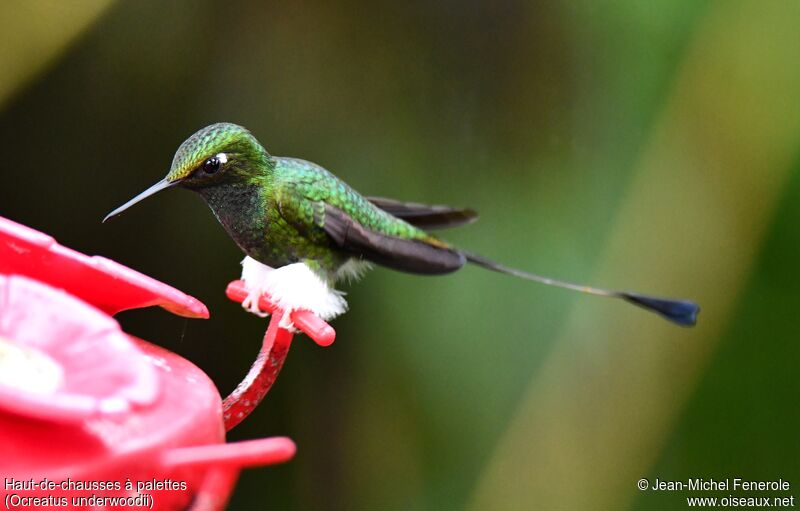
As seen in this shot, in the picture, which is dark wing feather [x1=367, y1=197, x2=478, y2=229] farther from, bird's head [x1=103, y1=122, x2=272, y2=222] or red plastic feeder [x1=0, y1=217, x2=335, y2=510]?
red plastic feeder [x1=0, y1=217, x2=335, y2=510]

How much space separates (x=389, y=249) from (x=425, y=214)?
360 millimetres

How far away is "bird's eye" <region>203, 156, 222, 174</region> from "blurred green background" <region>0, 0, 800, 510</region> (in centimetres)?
109

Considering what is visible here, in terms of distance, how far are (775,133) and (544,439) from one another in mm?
1139

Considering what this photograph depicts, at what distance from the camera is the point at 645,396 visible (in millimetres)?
2766

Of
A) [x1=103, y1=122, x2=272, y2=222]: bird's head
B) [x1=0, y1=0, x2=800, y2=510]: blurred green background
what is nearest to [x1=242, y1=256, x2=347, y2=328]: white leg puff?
[x1=103, y1=122, x2=272, y2=222]: bird's head

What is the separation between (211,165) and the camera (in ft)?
5.71

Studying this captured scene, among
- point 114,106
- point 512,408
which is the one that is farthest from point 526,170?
point 114,106

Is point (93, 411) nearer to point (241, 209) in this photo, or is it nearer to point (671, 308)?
point (241, 209)

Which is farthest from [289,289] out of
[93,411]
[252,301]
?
[93,411]

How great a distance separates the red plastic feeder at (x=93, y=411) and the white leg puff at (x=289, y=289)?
421mm

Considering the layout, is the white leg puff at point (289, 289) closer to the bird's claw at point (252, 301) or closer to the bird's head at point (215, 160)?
the bird's claw at point (252, 301)

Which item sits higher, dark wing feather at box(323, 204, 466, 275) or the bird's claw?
dark wing feather at box(323, 204, 466, 275)

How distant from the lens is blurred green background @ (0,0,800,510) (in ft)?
8.92

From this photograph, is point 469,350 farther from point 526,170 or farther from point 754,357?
point 754,357
